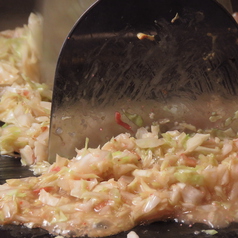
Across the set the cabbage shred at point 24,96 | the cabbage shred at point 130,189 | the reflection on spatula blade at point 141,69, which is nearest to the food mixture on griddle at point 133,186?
the cabbage shred at point 130,189

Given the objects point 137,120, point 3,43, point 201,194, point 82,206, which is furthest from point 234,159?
point 3,43

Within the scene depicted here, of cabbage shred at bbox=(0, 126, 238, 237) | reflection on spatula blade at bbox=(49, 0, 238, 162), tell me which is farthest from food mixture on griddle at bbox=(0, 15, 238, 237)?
reflection on spatula blade at bbox=(49, 0, 238, 162)

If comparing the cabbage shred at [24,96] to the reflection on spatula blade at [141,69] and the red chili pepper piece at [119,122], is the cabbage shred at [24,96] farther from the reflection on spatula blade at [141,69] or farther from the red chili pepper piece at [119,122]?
the red chili pepper piece at [119,122]

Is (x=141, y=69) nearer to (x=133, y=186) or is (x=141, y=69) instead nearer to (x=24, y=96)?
(x=133, y=186)

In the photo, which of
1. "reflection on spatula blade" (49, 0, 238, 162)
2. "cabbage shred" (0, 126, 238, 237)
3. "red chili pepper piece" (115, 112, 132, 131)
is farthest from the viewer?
"red chili pepper piece" (115, 112, 132, 131)

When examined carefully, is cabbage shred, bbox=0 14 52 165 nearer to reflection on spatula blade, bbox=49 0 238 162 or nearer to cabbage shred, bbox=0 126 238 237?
reflection on spatula blade, bbox=49 0 238 162

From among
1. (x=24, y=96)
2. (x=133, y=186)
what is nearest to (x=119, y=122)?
(x=133, y=186)
